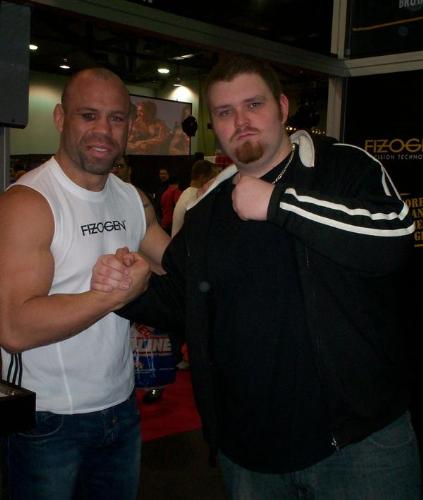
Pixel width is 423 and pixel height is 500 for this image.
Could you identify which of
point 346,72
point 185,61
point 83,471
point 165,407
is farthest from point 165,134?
point 83,471

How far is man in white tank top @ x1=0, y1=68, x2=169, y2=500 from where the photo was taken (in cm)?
176

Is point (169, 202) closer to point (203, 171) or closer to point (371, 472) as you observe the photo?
point (203, 171)

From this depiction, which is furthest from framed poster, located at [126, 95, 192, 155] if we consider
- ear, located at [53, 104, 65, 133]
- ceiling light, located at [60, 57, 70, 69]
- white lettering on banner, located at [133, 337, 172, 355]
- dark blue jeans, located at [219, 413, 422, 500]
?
dark blue jeans, located at [219, 413, 422, 500]

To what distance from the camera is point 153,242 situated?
7.45 ft

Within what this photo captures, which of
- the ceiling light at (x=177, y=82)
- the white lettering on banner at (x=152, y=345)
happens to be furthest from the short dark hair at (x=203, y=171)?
the ceiling light at (x=177, y=82)

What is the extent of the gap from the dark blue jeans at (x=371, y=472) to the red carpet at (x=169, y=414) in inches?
104

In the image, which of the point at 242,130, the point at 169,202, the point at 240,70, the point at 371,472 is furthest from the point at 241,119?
the point at 169,202

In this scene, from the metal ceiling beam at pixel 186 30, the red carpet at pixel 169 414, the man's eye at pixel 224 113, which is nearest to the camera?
the metal ceiling beam at pixel 186 30

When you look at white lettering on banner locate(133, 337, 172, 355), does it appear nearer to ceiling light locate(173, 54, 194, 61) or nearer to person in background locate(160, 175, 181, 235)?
person in background locate(160, 175, 181, 235)

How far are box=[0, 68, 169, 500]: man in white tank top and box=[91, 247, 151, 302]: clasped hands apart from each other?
29 millimetres

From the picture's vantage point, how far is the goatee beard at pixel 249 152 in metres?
1.75

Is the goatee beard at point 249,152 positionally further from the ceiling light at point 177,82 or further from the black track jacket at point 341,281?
Answer: the ceiling light at point 177,82

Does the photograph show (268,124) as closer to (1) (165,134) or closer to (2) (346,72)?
(2) (346,72)

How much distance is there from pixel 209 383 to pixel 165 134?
14245 millimetres
